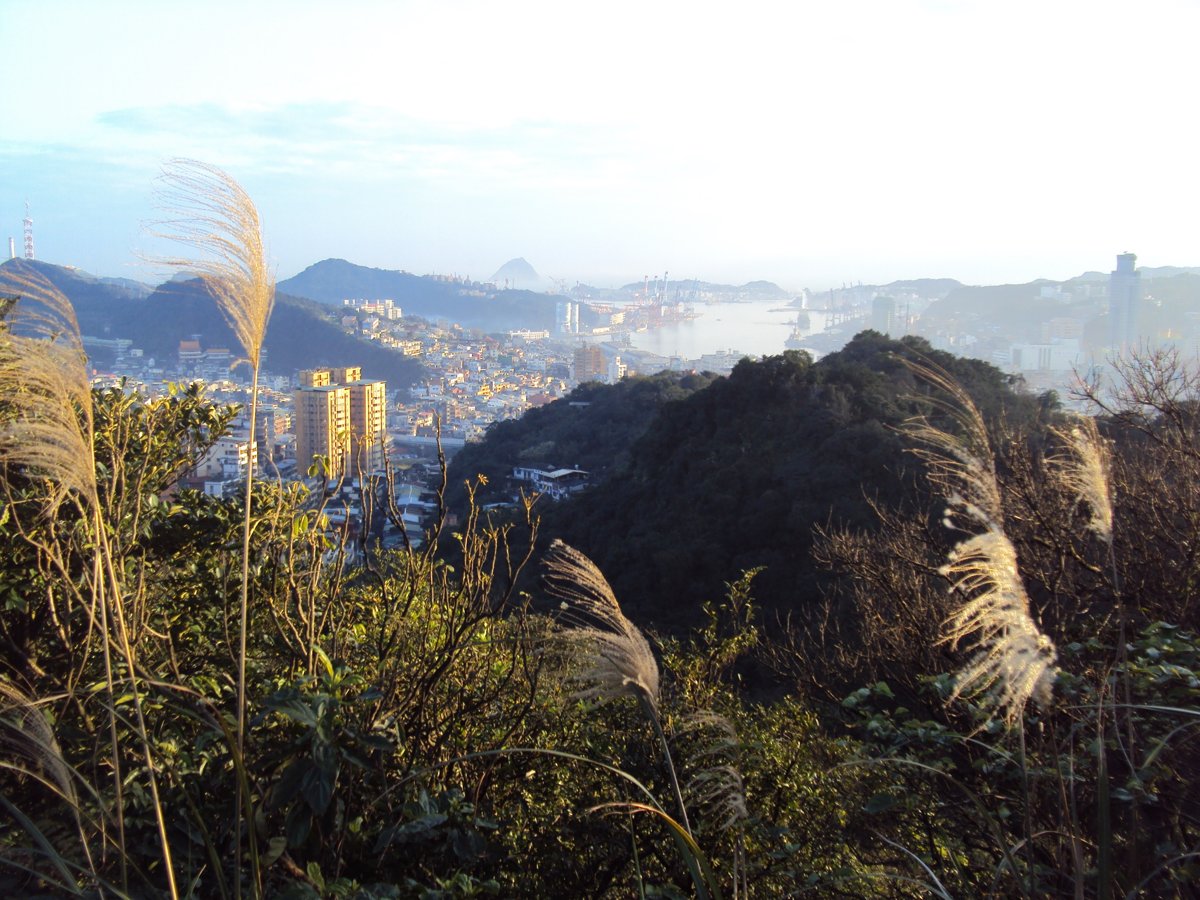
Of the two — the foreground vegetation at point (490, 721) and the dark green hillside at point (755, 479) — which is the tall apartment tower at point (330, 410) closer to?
the foreground vegetation at point (490, 721)

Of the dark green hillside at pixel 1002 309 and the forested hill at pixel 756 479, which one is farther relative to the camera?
the dark green hillside at pixel 1002 309

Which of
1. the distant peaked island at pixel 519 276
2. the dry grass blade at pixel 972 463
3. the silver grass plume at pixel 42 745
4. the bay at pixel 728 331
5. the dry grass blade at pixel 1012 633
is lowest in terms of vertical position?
the silver grass plume at pixel 42 745

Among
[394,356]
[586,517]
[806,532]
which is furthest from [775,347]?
[806,532]

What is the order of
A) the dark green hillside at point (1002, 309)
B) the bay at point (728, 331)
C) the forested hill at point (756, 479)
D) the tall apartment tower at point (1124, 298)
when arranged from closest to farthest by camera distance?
the forested hill at point (756, 479) → the tall apartment tower at point (1124, 298) → the dark green hillside at point (1002, 309) → the bay at point (728, 331)

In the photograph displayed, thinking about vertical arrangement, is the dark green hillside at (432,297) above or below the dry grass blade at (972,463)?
above

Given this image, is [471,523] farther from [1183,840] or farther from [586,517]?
[586,517]

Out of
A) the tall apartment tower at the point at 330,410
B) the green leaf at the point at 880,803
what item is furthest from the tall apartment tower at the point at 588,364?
the green leaf at the point at 880,803

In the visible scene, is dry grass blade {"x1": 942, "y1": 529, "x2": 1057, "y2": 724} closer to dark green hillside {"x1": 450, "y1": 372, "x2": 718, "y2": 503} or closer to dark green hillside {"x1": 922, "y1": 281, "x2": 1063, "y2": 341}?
dark green hillside {"x1": 450, "y1": 372, "x2": 718, "y2": 503}
